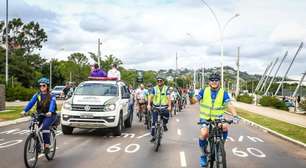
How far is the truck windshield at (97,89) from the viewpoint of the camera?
1574cm

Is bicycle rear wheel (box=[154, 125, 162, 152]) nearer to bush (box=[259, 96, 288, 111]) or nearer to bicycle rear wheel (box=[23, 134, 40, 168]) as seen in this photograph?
bicycle rear wheel (box=[23, 134, 40, 168])

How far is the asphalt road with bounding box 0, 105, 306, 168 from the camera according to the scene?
9758 mm

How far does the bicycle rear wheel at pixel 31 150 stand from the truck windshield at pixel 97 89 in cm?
658

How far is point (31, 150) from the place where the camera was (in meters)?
8.96

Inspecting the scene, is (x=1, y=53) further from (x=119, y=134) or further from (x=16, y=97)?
(x=119, y=134)

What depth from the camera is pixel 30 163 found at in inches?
348

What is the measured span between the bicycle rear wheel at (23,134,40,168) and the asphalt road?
0.34m

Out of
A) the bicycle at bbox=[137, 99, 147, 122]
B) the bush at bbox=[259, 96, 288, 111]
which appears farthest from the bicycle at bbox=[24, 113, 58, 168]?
the bush at bbox=[259, 96, 288, 111]

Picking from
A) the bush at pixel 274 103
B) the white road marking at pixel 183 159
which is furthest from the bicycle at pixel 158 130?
the bush at pixel 274 103

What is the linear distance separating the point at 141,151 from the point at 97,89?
4848 mm

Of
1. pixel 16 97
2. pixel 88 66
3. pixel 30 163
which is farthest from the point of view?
pixel 88 66

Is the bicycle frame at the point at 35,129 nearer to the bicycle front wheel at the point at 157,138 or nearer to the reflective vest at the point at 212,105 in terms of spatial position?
the reflective vest at the point at 212,105

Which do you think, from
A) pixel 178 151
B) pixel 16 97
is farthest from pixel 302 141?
pixel 16 97

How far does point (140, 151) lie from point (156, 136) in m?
0.62
